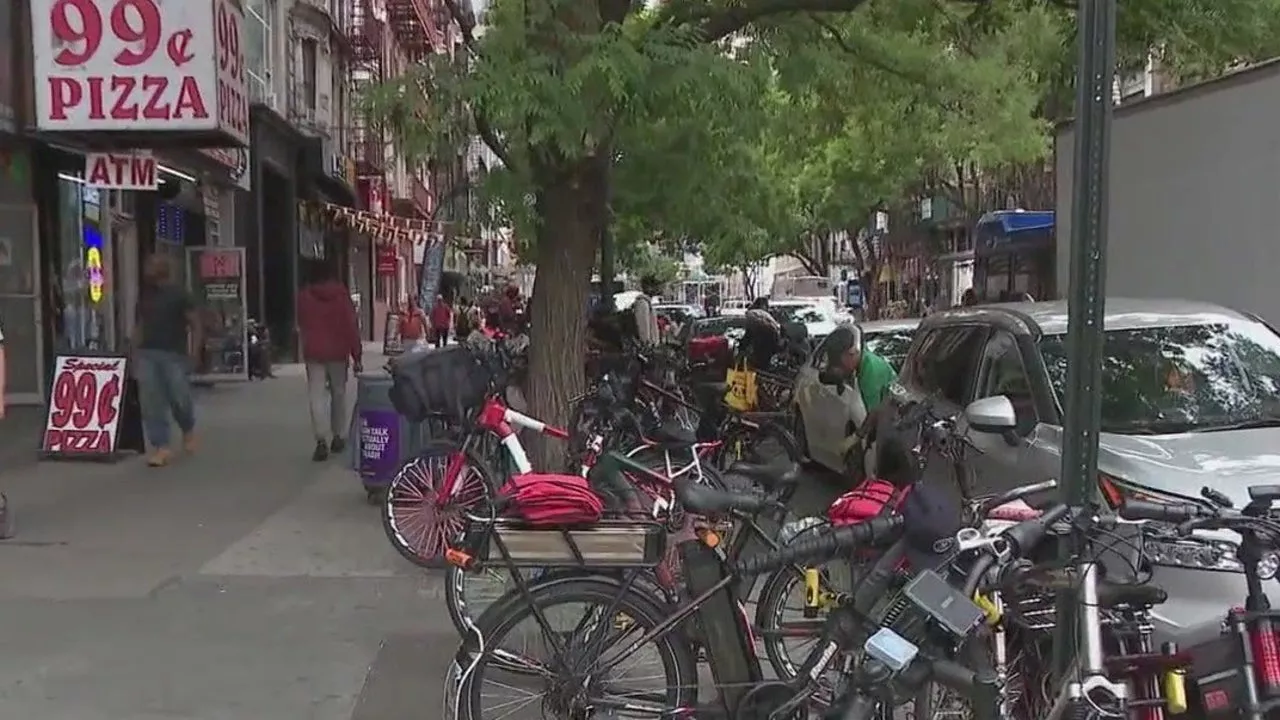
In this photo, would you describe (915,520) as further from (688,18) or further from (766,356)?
(766,356)

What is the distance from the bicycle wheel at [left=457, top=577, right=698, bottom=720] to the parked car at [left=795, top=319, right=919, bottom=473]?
5090 millimetres

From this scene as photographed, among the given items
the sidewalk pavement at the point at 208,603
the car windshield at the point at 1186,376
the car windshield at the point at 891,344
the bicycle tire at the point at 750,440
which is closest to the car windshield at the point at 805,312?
the car windshield at the point at 891,344

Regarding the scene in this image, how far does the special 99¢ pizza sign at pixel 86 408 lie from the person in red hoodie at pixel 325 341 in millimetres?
1644

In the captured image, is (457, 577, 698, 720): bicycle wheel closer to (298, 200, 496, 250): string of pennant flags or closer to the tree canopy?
the tree canopy

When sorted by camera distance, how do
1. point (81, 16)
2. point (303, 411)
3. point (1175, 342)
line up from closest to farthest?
point (1175, 342) → point (81, 16) → point (303, 411)

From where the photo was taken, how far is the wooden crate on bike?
459 centimetres

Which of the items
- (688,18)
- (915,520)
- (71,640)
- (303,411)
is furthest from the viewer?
(303,411)

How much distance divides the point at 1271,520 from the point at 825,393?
23.6 feet

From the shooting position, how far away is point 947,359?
26.6 feet

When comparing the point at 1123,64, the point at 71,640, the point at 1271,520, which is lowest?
the point at 71,640

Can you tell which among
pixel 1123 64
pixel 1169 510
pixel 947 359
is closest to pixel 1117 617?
pixel 1169 510

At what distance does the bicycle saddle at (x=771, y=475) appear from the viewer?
5.13m

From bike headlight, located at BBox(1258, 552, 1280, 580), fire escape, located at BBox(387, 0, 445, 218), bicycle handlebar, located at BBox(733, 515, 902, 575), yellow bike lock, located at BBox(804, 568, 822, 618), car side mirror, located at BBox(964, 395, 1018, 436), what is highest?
fire escape, located at BBox(387, 0, 445, 218)

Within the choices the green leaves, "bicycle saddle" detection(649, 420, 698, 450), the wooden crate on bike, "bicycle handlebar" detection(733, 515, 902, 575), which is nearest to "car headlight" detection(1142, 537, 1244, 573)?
"bicycle handlebar" detection(733, 515, 902, 575)
